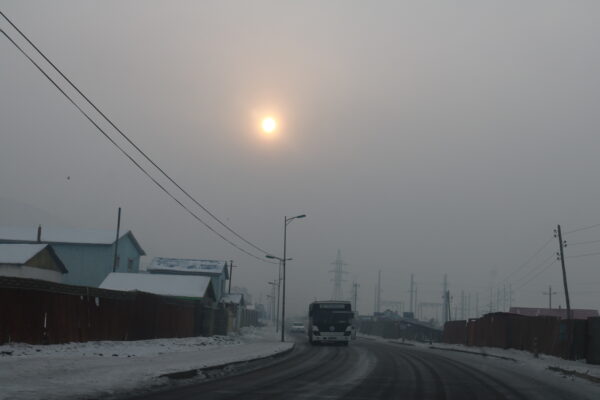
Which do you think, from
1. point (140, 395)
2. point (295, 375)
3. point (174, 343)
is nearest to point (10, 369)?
point (140, 395)

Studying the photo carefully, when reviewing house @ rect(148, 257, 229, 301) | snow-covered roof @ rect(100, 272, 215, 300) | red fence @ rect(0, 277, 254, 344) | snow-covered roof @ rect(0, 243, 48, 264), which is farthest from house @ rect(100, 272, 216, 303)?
house @ rect(148, 257, 229, 301)

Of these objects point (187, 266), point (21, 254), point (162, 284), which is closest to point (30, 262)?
point (21, 254)

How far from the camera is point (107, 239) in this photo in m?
76.9

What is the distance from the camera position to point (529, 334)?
4106cm

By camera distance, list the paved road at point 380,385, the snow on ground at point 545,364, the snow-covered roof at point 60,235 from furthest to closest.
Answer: the snow-covered roof at point 60,235 < the snow on ground at point 545,364 < the paved road at point 380,385

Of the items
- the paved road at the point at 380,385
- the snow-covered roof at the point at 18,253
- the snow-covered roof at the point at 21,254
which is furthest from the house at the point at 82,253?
the paved road at the point at 380,385

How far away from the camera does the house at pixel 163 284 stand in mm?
58013

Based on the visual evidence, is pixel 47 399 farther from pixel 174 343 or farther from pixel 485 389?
pixel 174 343

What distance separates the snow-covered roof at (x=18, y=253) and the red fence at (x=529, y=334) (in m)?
34.9

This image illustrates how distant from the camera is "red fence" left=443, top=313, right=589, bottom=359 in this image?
34.0 m

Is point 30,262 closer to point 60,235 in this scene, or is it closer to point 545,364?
point 60,235

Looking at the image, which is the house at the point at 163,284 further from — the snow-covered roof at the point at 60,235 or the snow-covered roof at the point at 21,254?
the snow-covered roof at the point at 60,235

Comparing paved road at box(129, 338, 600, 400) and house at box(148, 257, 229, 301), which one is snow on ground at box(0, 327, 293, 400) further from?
house at box(148, 257, 229, 301)

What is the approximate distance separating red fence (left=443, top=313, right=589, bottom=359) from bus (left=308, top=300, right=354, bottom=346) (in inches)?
397
